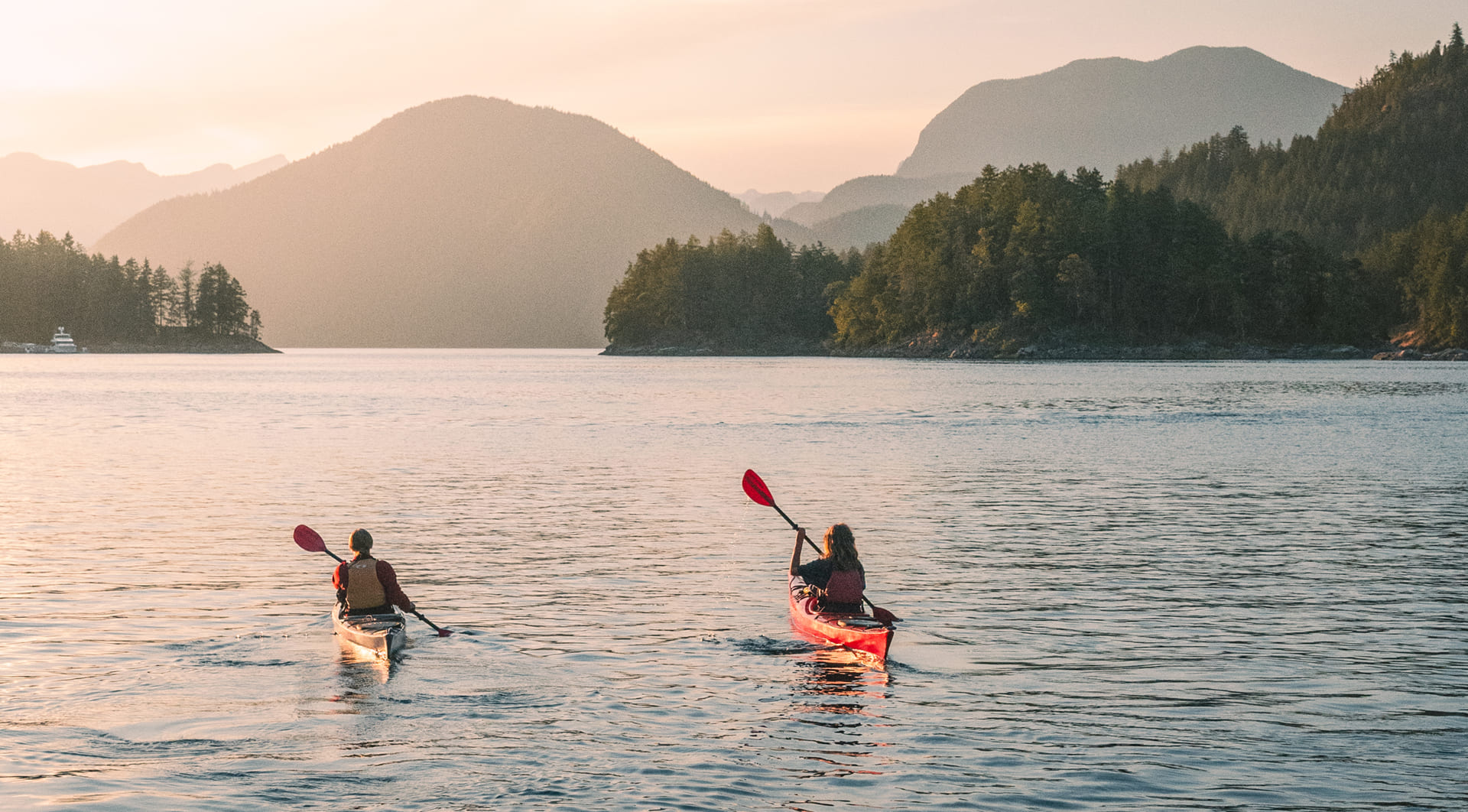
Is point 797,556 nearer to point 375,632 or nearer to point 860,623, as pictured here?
point 860,623

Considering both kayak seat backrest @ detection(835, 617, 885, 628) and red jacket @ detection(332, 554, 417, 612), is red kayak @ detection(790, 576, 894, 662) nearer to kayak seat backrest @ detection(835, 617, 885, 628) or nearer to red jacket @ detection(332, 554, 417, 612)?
kayak seat backrest @ detection(835, 617, 885, 628)

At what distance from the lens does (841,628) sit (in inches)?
675

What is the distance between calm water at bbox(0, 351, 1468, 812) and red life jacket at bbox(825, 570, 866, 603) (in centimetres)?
79

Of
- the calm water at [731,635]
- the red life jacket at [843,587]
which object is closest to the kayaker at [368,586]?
the calm water at [731,635]

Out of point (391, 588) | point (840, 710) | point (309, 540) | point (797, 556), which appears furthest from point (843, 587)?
point (309, 540)

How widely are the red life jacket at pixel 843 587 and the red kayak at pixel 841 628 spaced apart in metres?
0.21

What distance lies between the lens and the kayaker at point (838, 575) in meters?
17.7

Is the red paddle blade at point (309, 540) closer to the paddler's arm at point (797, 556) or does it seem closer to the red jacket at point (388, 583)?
the red jacket at point (388, 583)

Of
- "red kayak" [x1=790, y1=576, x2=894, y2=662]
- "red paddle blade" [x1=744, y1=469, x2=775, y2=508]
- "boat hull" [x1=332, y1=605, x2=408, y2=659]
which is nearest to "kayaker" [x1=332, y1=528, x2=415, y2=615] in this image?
"boat hull" [x1=332, y1=605, x2=408, y2=659]

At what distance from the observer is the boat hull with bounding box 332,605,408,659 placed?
16.4 metres

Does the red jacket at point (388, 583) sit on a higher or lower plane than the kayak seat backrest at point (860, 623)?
higher

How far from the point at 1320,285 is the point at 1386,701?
188126mm

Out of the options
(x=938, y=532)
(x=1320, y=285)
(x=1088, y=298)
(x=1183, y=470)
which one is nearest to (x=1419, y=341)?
(x=1320, y=285)

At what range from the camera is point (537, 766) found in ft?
40.7
